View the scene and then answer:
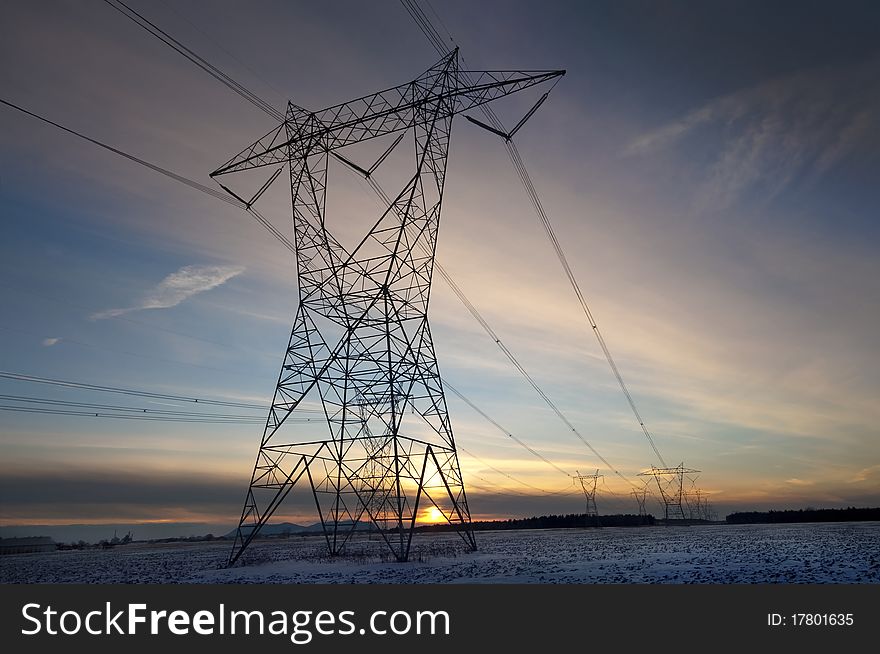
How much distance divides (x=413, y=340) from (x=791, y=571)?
20642 mm

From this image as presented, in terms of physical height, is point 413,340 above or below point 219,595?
above

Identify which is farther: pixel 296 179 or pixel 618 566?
pixel 296 179

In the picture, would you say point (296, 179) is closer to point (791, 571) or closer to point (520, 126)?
point (520, 126)

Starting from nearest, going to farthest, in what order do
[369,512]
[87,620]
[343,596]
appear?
1. [87,620]
2. [343,596]
3. [369,512]

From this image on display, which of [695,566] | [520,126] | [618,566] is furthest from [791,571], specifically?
[520,126]

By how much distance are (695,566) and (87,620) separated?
2540 centimetres

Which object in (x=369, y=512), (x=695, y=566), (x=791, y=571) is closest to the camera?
(x=791, y=571)

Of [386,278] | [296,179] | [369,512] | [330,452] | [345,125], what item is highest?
[345,125]

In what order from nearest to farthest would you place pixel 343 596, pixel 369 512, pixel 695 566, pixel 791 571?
pixel 343 596 → pixel 791 571 → pixel 695 566 → pixel 369 512

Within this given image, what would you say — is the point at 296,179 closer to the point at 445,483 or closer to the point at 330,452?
the point at 330,452

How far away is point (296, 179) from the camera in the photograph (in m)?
35.3

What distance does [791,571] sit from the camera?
2639 cm

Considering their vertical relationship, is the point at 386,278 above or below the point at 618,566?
above

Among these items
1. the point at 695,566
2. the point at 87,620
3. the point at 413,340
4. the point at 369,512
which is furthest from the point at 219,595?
A: the point at 695,566
